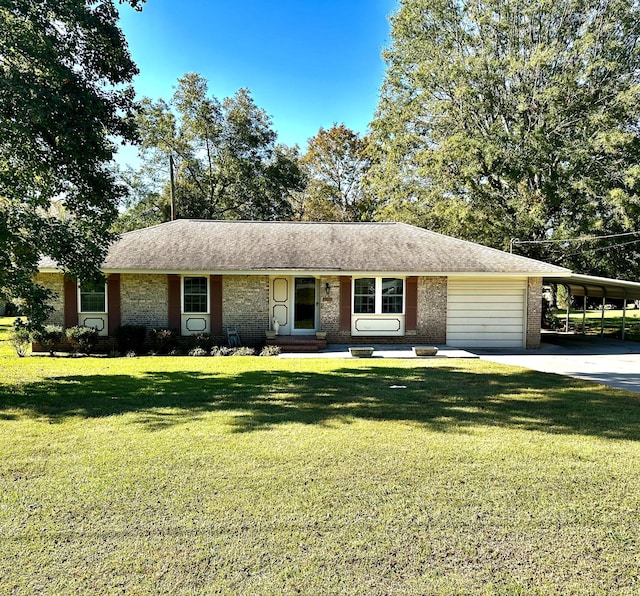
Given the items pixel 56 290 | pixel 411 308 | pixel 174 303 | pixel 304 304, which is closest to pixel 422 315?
pixel 411 308

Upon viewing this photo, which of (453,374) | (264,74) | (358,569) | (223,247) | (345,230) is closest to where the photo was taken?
(358,569)

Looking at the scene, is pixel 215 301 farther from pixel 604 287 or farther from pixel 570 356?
pixel 604 287

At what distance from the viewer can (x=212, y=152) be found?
1270 inches

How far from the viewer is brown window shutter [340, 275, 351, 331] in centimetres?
1478

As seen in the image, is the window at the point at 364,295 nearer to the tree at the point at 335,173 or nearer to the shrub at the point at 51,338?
the shrub at the point at 51,338

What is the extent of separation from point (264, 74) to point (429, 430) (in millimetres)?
22477

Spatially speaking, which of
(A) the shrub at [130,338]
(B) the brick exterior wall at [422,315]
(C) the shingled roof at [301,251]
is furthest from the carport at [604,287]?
Answer: (A) the shrub at [130,338]

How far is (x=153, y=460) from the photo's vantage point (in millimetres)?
4605

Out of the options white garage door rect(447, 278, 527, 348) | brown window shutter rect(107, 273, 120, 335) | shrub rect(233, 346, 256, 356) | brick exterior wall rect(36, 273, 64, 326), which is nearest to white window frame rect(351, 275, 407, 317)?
white garage door rect(447, 278, 527, 348)

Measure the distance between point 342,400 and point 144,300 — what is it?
9751mm

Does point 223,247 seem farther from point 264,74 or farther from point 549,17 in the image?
point 549,17

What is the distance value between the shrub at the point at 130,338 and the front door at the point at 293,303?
14.6 feet

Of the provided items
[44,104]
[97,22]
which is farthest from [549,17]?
[44,104]

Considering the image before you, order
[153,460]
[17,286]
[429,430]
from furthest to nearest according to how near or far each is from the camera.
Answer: [17,286]
[429,430]
[153,460]
